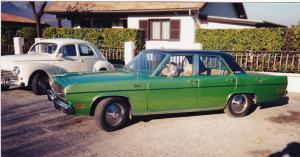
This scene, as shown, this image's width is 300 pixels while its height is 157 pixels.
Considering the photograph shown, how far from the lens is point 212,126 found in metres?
6.33

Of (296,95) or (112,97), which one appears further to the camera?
(296,95)

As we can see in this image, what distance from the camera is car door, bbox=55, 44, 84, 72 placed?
9.36 meters

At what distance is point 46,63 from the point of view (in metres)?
9.07

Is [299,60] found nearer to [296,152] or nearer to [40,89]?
[296,152]

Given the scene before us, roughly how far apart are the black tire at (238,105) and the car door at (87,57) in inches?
193

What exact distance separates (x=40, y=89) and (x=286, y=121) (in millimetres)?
6770

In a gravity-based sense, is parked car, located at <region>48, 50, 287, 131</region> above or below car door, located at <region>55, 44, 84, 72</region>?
below

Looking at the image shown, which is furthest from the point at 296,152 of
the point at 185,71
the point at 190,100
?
the point at 185,71

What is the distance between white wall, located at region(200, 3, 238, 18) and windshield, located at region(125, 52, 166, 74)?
1332cm

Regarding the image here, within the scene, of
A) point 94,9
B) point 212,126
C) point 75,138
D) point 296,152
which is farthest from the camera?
point 94,9

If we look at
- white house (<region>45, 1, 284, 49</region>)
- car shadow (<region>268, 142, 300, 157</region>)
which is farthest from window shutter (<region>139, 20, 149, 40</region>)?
car shadow (<region>268, 142, 300, 157</region>)

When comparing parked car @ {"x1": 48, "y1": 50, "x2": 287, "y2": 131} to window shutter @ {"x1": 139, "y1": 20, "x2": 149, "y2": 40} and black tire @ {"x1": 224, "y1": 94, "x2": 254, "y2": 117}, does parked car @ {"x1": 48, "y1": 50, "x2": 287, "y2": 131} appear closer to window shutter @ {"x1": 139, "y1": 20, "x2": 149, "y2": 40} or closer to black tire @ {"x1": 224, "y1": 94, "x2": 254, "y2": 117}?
black tire @ {"x1": 224, "y1": 94, "x2": 254, "y2": 117}

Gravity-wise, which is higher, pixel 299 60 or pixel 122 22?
pixel 122 22

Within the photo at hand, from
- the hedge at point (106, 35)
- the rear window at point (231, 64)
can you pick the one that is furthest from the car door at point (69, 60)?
the hedge at point (106, 35)
